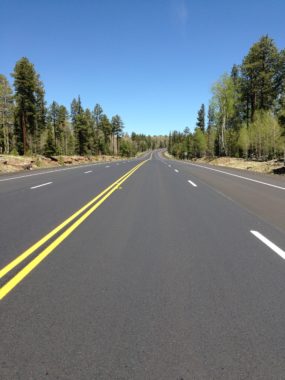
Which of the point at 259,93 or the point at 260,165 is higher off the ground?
the point at 259,93

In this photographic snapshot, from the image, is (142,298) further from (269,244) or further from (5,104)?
(5,104)

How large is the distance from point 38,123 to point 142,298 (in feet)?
290

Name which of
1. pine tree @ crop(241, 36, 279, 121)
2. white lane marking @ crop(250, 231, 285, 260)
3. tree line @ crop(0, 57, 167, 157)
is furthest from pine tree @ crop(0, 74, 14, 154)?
white lane marking @ crop(250, 231, 285, 260)

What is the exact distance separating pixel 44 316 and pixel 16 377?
987 mm

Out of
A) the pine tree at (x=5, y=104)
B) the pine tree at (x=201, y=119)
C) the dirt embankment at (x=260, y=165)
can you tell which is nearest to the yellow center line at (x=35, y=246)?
the dirt embankment at (x=260, y=165)

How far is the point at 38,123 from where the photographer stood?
286 ft

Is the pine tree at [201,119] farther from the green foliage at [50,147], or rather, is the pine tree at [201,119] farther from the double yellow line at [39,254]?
the double yellow line at [39,254]

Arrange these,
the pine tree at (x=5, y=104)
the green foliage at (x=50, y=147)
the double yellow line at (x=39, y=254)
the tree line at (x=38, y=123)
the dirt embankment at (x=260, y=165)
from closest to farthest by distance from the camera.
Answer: the double yellow line at (x=39, y=254) → the dirt embankment at (x=260, y=165) → the tree line at (x=38, y=123) → the pine tree at (x=5, y=104) → the green foliage at (x=50, y=147)

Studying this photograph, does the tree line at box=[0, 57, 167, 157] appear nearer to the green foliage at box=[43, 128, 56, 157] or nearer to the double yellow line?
the green foliage at box=[43, 128, 56, 157]

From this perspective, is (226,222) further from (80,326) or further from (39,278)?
(80,326)

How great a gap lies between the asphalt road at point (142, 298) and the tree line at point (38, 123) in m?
38.9

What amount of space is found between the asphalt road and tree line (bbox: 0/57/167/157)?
3888cm

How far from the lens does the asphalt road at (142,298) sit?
2.96 metres

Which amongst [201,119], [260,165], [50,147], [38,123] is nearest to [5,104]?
[50,147]
